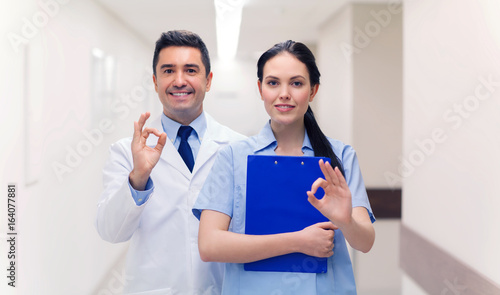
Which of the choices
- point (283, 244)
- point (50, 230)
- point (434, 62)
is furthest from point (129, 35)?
point (283, 244)

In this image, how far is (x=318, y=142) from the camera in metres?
1.07

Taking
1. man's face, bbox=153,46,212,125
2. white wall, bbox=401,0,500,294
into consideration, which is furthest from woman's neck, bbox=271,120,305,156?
white wall, bbox=401,0,500,294

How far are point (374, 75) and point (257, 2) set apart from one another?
127cm

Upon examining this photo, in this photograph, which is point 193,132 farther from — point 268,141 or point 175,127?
point 268,141

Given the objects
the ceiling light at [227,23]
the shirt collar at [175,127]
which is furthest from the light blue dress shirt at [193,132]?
the ceiling light at [227,23]

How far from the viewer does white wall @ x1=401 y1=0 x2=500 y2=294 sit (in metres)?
1.67

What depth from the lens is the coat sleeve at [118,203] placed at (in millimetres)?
1189

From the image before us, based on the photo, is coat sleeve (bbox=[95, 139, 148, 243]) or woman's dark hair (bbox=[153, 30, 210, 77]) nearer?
coat sleeve (bbox=[95, 139, 148, 243])

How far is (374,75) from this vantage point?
12.9 ft

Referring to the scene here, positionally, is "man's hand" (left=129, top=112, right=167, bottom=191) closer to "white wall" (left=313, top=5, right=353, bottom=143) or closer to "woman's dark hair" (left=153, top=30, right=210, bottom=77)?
"woman's dark hair" (left=153, top=30, right=210, bottom=77)

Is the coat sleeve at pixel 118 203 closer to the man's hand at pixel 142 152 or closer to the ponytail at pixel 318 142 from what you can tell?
the man's hand at pixel 142 152

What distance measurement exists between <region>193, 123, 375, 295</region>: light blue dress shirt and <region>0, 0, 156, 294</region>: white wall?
1.25 metres

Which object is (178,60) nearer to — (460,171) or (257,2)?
(460,171)

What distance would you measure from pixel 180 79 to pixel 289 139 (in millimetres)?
400
